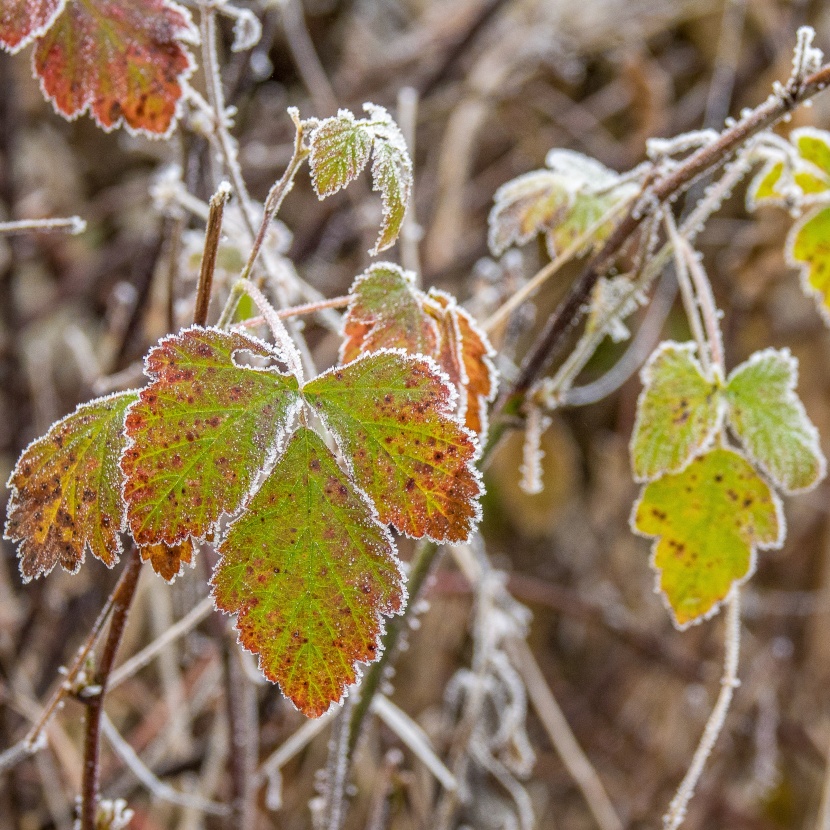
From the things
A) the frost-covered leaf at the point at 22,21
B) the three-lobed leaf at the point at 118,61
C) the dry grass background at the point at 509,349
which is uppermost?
the frost-covered leaf at the point at 22,21

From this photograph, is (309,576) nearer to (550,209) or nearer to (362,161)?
(362,161)

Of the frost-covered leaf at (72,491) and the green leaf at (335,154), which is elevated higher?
the green leaf at (335,154)

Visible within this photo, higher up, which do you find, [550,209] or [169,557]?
[550,209]

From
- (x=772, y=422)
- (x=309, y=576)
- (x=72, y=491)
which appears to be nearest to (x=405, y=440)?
(x=309, y=576)

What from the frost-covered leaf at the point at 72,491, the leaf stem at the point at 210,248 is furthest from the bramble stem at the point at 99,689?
the leaf stem at the point at 210,248

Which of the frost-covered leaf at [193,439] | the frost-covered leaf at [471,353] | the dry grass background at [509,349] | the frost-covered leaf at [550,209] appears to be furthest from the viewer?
the dry grass background at [509,349]

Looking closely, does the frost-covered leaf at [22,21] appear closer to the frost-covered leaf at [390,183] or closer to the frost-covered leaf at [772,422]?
the frost-covered leaf at [390,183]

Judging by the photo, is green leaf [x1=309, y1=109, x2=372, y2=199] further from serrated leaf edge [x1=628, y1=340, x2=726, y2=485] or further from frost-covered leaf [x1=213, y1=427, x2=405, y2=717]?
serrated leaf edge [x1=628, y1=340, x2=726, y2=485]
